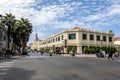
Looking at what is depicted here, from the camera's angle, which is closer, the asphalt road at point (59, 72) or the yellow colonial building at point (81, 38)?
the asphalt road at point (59, 72)

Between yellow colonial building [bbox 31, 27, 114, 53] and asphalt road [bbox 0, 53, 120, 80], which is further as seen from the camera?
yellow colonial building [bbox 31, 27, 114, 53]

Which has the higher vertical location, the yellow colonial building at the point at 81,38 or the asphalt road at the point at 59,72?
the yellow colonial building at the point at 81,38

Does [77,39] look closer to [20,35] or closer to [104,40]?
[104,40]

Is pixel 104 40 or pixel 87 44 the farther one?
pixel 104 40

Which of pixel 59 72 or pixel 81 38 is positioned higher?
pixel 81 38

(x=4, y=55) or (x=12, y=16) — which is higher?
(x=12, y=16)

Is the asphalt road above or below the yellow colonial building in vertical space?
below

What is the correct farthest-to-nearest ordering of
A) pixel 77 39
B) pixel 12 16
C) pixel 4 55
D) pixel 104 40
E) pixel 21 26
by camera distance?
pixel 104 40, pixel 77 39, pixel 21 26, pixel 12 16, pixel 4 55

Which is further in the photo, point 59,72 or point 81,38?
point 81,38

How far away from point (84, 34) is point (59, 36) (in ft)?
47.7

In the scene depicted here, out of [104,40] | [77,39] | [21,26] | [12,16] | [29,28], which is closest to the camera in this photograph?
[12,16]

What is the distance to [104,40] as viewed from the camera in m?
106

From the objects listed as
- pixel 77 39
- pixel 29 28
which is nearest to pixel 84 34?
pixel 77 39

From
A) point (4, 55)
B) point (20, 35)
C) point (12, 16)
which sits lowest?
point (4, 55)
